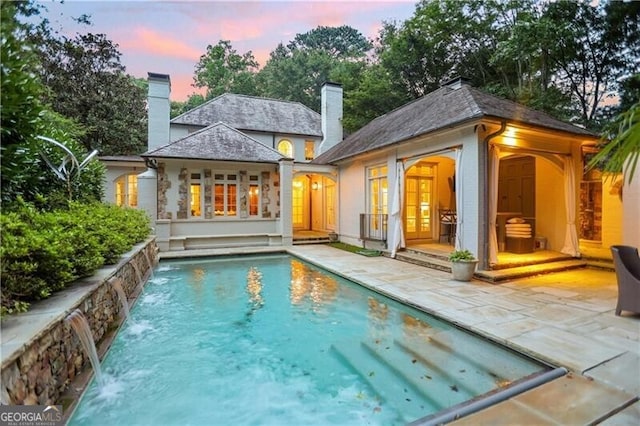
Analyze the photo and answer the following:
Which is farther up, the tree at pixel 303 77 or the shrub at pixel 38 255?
the tree at pixel 303 77

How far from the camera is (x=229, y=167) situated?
11664mm

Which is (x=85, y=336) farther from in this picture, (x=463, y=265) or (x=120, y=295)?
(x=463, y=265)

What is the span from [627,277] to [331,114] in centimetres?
1491

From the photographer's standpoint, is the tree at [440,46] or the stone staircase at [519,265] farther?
the tree at [440,46]

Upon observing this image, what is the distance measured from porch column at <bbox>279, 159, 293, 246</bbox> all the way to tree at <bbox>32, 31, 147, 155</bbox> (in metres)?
12.6

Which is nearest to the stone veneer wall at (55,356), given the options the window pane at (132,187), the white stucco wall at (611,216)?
the window pane at (132,187)

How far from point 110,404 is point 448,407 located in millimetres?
2877

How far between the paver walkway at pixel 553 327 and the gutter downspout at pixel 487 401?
6 cm

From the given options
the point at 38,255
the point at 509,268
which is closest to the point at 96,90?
the point at 38,255

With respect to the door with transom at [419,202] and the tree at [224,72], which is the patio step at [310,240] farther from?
the tree at [224,72]

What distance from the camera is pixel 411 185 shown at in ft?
32.8

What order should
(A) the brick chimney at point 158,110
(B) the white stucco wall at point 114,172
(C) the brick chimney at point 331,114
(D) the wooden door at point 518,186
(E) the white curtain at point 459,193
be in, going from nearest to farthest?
(E) the white curtain at point 459,193, (D) the wooden door at point 518,186, (B) the white stucco wall at point 114,172, (A) the brick chimney at point 158,110, (C) the brick chimney at point 331,114

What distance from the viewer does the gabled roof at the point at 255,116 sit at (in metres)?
17.0

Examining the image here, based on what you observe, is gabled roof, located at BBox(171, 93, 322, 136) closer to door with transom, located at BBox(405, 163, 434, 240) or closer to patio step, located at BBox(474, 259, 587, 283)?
door with transom, located at BBox(405, 163, 434, 240)
